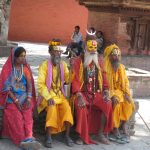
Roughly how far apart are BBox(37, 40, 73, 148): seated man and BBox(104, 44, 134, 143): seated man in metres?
0.87

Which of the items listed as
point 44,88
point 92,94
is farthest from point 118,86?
point 44,88

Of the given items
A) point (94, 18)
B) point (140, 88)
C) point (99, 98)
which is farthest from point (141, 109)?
point (94, 18)

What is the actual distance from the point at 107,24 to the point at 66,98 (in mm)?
6828

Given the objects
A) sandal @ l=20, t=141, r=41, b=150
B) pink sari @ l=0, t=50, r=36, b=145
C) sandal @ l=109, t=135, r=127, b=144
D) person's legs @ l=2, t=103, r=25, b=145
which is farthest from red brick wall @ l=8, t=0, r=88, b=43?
sandal @ l=20, t=141, r=41, b=150

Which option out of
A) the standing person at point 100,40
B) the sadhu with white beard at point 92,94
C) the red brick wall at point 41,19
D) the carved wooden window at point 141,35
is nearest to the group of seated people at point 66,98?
the sadhu with white beard at point 92,94

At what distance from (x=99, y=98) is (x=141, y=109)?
3.19 m

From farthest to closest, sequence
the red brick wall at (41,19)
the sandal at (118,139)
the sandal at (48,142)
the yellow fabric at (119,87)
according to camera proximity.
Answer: the red brick wall at (41,19) < the yellow fabric at (119,87) < the sandal at (118,139) < the sandal at (48,142)

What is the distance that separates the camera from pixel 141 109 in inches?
383

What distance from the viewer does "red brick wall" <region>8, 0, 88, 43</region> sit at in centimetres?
2319

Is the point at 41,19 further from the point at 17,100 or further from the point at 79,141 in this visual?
the point at 17,100

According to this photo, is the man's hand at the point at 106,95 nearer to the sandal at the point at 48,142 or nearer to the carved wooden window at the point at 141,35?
the sandal at the point at 48,142

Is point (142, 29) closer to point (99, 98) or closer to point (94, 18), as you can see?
point (94, 18)

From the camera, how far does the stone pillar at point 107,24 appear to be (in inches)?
508

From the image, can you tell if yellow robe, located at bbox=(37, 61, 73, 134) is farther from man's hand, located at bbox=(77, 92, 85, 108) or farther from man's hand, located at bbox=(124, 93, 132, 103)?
man's hand, located at bbox=(124, 93, 132, 103)
